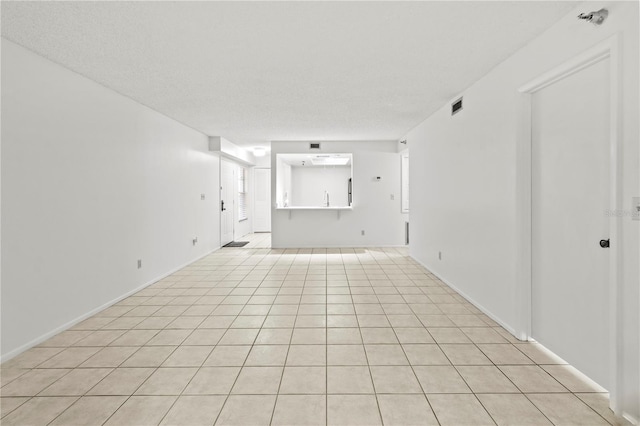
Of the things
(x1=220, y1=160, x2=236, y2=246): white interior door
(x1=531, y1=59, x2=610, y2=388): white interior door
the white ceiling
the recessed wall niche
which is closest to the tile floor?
(x1=531, y1=59, x2=610, y2=388): white interior door

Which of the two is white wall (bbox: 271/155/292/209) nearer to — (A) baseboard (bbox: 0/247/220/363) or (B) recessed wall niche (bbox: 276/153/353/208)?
(B) recessed wall niche (bbox: 276/153/353/208)

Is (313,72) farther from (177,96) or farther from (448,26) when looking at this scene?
(177,96)

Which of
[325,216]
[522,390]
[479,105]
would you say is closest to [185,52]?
[479,105]

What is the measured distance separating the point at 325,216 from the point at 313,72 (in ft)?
15.2

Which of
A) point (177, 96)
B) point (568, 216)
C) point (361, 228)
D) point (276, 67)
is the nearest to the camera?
point (568, 216)

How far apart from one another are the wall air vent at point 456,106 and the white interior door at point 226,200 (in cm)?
527

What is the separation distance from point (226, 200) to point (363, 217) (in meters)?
3.29

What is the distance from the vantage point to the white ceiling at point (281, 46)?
2211 mm

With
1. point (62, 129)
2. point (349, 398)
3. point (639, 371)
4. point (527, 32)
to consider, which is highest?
point (527, 32)

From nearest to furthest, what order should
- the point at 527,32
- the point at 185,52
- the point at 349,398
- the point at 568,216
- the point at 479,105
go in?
Answer: the point at 349,398 → the point at 568,216 → the point at 527,32 → the point at 185,52 → the point at 479,105

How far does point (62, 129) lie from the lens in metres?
3.01

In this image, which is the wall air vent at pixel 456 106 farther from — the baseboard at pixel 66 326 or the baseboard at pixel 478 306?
the baseboard at pixel 66 326

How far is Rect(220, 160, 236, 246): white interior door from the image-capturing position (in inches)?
306

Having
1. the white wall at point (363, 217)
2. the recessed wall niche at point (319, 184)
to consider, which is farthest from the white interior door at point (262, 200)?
the white wall at point (363, 217)
